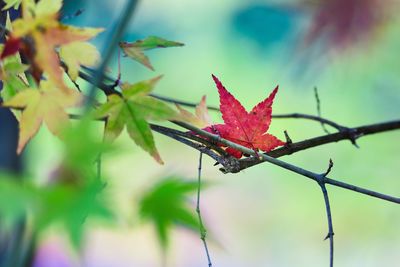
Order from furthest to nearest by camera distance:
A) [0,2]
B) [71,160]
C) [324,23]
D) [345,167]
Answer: [345,167], [324,23], [0,2], [71,160]

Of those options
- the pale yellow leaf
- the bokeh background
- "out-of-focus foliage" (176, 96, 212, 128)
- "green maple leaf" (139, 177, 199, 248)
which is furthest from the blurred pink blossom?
"green maple leaf" (139, 177, 199, 248)

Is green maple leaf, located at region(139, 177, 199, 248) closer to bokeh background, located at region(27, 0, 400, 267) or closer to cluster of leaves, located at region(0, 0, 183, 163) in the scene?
cluster of leaves, located at region(0, 0, 183, 163)

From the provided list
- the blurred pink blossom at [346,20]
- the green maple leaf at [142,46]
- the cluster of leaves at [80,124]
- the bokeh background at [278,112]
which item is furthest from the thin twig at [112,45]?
the bokeh background at [278,112]

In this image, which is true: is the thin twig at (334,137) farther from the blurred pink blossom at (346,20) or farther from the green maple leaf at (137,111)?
the blurred pink blossom at (346,20)

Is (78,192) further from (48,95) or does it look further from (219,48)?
(219,48)

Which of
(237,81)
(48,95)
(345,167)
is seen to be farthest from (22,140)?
(237,81)

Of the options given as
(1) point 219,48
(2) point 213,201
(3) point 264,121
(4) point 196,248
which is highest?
(1) point 219,48

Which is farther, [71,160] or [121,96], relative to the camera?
[121,96]
